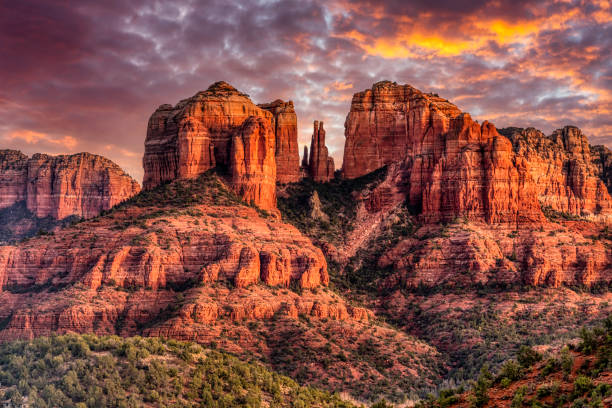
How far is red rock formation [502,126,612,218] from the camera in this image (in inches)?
6550

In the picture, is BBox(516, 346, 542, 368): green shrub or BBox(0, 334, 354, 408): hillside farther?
BBox(0, 334, 354, 408): hillside

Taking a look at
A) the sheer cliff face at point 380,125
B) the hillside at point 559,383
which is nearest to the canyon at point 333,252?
the sheer cliff face at point 380,125

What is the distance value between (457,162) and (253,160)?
36.3 metres

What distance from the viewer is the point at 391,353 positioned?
99188 mm

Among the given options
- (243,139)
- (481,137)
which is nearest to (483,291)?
(481,137)

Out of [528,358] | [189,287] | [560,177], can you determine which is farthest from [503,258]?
[528,358]

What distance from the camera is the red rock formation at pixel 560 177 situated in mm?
166375

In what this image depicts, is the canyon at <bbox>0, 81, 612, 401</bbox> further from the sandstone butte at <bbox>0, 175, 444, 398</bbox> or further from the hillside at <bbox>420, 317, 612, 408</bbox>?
the hillside at <bbox>420, 317, 612, 408</bbox>

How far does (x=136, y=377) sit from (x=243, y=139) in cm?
7212

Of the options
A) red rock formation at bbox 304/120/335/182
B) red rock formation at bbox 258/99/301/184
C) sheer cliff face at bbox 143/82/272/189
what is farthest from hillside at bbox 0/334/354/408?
red rock formation at bbox 304/120/335/182

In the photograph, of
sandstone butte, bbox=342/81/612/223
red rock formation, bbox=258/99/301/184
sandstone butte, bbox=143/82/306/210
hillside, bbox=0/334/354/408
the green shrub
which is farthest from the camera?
red rock formation, bbox=258/99/301/184

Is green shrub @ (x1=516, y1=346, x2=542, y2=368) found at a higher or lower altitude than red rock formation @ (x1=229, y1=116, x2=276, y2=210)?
lower

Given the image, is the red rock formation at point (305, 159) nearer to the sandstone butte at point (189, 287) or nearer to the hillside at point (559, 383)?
the sandstone butte at point (189, 287)

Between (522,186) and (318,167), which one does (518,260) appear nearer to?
(522,186)
